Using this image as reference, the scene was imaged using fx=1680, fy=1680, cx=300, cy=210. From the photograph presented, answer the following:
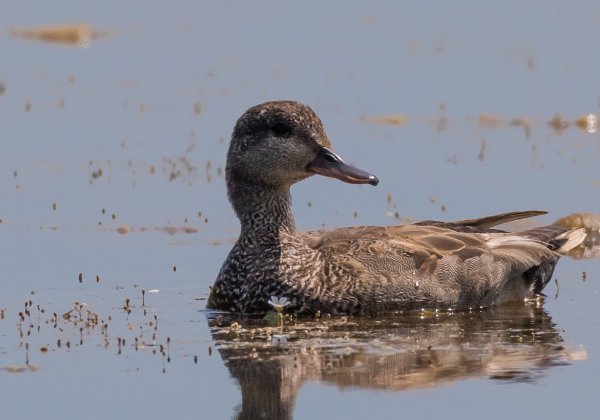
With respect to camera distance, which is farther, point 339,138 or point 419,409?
point 339,138

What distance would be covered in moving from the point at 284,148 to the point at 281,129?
0.17 m

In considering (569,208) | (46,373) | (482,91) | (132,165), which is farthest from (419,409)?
(482,91)

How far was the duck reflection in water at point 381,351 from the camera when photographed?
10766 mm

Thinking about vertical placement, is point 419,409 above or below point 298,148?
below

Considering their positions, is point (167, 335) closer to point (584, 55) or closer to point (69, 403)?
point (69, 403)

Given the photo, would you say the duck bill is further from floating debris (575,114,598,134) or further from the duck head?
floating debris (575,114,598,134)

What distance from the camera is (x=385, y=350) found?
1164cm

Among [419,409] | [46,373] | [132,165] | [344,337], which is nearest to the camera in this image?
[419,409]

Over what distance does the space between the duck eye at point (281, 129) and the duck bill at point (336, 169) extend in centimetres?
30

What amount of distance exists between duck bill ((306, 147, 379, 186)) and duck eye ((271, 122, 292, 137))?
0.30 metres

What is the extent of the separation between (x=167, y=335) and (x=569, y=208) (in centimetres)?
556

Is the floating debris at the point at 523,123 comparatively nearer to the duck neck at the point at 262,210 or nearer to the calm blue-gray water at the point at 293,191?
the calm blue-gray water at the point at 293,191

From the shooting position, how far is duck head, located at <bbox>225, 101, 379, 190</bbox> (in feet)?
42.8

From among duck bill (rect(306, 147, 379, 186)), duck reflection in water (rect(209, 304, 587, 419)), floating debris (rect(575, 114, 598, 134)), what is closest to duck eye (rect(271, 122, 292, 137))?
duck bill (rect(306, 147, 379, 186))
